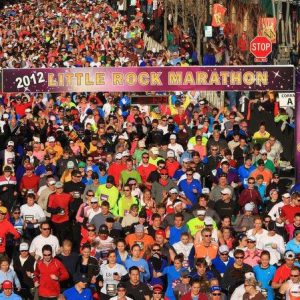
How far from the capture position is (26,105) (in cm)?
3744

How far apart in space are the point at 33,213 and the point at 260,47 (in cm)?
2187

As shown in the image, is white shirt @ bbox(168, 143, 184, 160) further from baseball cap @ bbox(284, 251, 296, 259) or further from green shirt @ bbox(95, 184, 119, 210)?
baseball cap @ bbox(284, 251, 296, 259)

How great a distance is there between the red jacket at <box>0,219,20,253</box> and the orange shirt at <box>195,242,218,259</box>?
3.15 m

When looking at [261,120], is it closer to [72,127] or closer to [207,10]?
[72,127]

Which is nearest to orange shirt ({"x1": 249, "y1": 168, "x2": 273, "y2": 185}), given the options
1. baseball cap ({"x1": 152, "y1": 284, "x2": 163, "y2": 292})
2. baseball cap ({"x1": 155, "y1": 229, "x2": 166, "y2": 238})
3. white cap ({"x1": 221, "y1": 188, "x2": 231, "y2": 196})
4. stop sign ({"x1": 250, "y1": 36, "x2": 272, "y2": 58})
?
white cap ({"x1": 221, "y1": 188, "x2": 231, "y2": 196})

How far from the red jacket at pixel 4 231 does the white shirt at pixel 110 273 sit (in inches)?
96.1

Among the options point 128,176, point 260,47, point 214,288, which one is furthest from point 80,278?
point 260,47

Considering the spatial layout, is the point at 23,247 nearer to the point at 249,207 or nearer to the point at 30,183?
the point at 249,207

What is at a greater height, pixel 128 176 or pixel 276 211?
pixel 128 176

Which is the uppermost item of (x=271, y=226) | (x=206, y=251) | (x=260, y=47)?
(x=260, y=47)

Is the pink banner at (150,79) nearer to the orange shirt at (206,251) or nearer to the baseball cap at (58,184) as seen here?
the baseball cap at (58,184)

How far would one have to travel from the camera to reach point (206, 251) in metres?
25.6

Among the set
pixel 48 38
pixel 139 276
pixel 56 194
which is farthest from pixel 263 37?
pixel 139 276

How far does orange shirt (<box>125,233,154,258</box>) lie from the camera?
1020 inches
